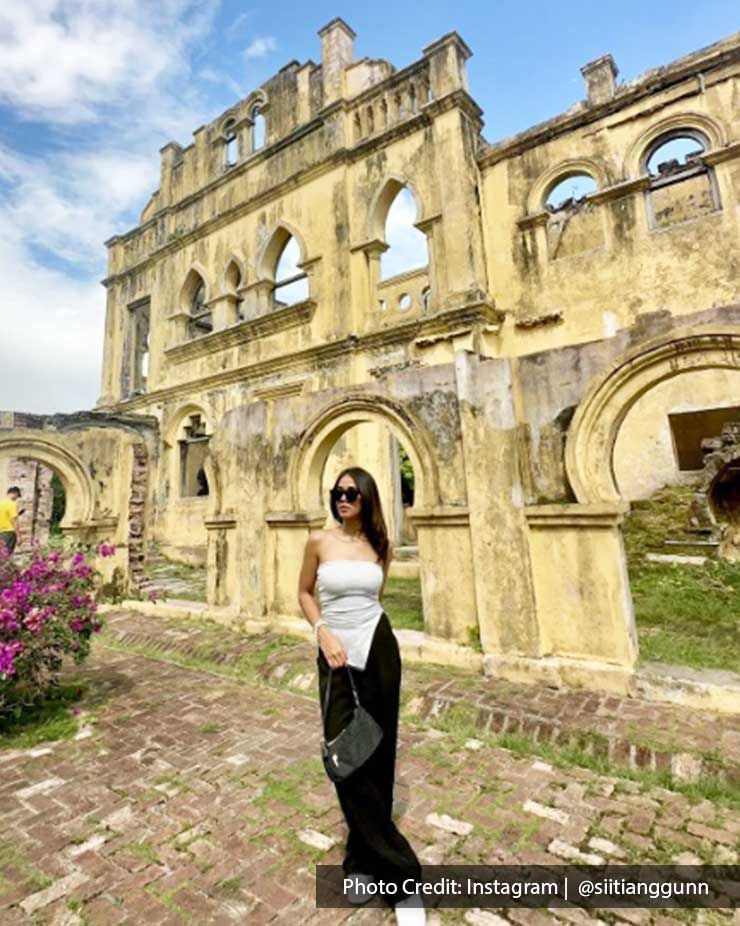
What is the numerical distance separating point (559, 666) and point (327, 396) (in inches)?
162

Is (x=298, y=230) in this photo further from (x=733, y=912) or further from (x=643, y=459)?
(x=733, y=912)

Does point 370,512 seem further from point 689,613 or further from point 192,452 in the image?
point 192,452

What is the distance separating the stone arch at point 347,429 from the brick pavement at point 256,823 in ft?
8.46

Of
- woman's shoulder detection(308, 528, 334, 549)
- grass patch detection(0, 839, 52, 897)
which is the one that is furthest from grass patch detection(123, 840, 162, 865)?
woman's shoulder detection(308, 528, 334, 549)

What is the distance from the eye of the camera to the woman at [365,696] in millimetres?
2242

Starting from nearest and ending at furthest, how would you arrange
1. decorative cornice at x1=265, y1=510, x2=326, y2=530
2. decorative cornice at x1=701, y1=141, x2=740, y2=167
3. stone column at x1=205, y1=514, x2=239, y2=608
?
decorative cornice at x1=265, y1=510, x2=326, y2=530, stone column at x1=205, y1=514, x2=239, y2=608, decorative cornice at x1=701, y1=141, x2=740, y2=167

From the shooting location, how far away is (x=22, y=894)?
2.42 m

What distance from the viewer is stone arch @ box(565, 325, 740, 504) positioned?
4.20 metres

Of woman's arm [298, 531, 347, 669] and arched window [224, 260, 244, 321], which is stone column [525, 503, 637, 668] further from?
arched window [224, 260, 244, 321]

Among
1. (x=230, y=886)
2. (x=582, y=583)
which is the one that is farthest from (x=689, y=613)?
(x=230, y=886)

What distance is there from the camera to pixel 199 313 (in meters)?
16.6

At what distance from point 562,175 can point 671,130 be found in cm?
199

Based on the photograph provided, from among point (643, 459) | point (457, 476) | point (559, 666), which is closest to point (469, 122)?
point (643, 459)

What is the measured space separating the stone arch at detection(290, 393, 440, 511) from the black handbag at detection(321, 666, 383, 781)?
3408 millimetres
